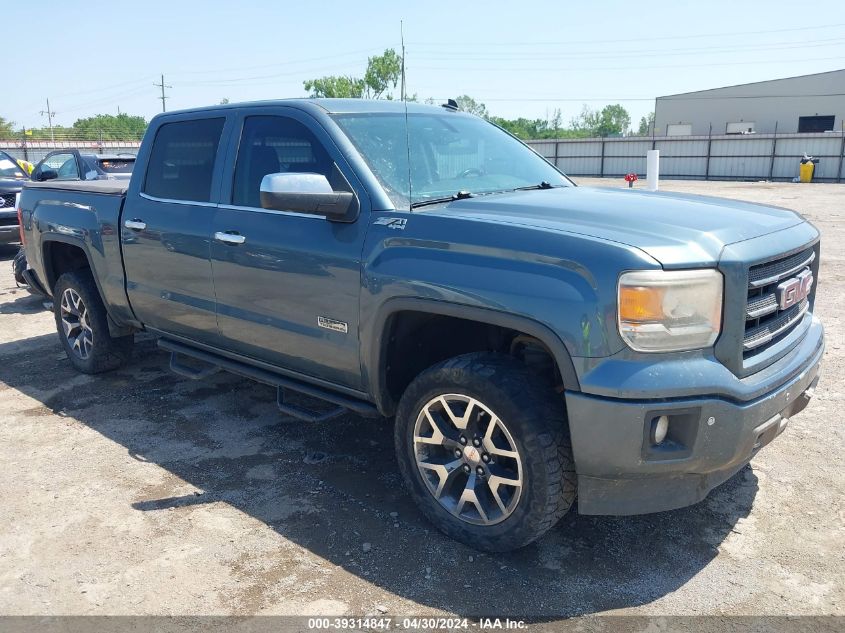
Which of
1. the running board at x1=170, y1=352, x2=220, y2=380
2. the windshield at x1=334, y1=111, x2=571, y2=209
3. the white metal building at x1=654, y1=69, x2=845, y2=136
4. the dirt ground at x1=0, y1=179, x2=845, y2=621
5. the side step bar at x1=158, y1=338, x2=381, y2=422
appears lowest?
the dirt ground at x1=0, y1=179, x2=845, y2=621

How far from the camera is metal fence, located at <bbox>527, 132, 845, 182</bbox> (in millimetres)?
33094

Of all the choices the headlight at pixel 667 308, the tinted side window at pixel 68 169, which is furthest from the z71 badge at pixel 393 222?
the tinted side window at pixel 68 169

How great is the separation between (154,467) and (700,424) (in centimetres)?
301

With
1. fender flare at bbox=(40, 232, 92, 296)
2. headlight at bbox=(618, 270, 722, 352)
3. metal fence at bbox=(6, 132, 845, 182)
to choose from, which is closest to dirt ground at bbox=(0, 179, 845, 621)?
headlight at bbox=(618, 270, 722, 352)

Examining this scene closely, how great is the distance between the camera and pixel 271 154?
13.1ft

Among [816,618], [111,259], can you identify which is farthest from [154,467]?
[816,618]

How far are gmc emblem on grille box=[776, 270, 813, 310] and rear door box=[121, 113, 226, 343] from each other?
3023 millimetres

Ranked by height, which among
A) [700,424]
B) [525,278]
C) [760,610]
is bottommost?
[760,610]

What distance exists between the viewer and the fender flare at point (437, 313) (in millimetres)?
2723

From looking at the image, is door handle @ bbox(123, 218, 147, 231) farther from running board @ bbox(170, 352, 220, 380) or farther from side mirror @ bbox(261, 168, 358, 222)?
side mirror @ bbox(261, 168, 358, 222)

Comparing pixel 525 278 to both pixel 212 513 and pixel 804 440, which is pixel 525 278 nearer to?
pixel 212 513

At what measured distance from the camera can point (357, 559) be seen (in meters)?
3.16

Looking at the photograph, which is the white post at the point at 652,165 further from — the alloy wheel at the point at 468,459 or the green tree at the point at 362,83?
the green tree at the point at 362,83

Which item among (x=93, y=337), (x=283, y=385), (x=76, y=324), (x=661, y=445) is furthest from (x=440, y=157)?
(x=76, y=324)
